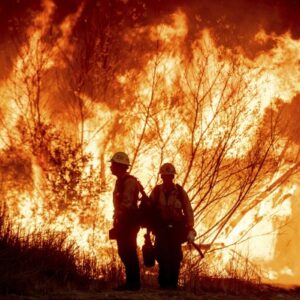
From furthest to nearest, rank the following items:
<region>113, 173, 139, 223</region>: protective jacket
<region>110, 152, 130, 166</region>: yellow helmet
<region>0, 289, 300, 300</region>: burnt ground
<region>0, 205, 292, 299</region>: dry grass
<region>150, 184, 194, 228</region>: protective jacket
→ <region>150, 184, 194, 228</region>: protective jacket < <region>110, 152, 130, 166</region>: yellow helmet < <region>113, 173, 139, 223</region>: protective jacket < <region>0, 205, 292, 299</region>: dry grass < <region>0, 289, 300, 300</region>: burnt ground

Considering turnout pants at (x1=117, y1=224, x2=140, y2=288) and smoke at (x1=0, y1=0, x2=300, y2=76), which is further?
smoke at (x1=0, y1=0, x2=300, y2=76)

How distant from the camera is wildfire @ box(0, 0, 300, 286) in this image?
1347cm

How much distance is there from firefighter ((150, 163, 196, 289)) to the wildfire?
367cm

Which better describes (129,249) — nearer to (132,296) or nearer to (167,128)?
(132,296)

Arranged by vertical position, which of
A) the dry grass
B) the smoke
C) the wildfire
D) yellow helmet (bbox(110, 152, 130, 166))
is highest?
the smoke

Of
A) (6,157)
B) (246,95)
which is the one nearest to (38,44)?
(6,157)

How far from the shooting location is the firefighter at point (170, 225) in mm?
9070

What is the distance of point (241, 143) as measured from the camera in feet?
46.9

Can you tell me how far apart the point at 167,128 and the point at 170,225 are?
5.66 m

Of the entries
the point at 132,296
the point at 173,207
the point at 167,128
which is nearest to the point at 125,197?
the point at 173,207

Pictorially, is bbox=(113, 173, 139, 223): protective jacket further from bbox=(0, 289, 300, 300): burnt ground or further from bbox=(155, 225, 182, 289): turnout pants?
bbox=(0, 289, 300, 300): burnt ground

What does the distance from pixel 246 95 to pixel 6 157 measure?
18.5 ft

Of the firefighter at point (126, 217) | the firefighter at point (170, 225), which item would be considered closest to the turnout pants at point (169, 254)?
the firefighter at point (170, 225)

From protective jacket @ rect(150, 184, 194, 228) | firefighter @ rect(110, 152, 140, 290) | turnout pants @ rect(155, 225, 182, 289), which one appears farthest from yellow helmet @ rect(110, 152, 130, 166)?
turnout pants @ rect(155, 225, 182, 289)
